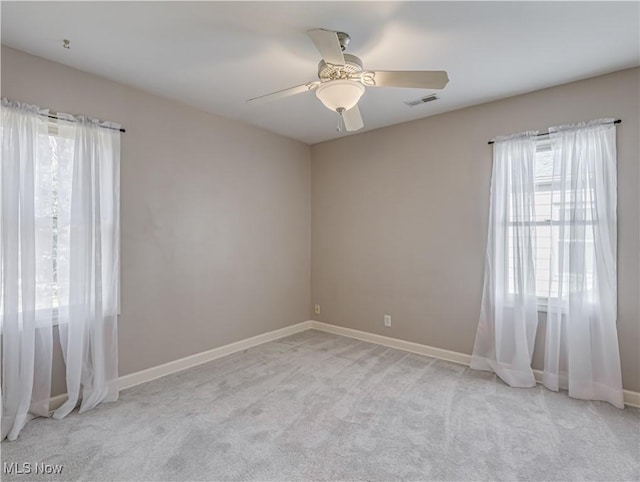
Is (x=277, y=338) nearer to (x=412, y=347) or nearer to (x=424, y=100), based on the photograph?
(x=412, y=347)

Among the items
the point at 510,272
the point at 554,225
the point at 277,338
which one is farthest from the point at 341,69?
the point at 277,338

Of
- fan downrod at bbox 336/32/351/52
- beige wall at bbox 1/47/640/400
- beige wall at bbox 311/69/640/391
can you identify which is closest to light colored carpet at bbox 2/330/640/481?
beige wall at bbox 1/47/640/400

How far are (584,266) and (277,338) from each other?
3.30 m

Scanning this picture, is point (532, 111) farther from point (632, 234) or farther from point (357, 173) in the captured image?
point (357, 173)

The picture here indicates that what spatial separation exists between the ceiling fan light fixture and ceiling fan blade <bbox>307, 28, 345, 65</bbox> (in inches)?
5.1

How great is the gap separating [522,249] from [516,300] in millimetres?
467

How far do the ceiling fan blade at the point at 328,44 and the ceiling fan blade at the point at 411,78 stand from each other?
280mm

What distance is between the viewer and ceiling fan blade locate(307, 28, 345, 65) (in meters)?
1.68

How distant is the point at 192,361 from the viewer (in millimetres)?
3508

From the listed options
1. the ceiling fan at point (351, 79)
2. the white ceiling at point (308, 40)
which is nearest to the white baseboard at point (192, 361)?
the white ceiling at point (308, 40)

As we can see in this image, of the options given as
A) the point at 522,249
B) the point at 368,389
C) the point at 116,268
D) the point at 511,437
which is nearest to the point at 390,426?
the point at 368,389

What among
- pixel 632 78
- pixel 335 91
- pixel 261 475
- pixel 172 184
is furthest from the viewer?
pixel 172 184

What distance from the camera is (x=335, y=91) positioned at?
212cm

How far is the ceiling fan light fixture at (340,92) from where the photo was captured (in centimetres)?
209
